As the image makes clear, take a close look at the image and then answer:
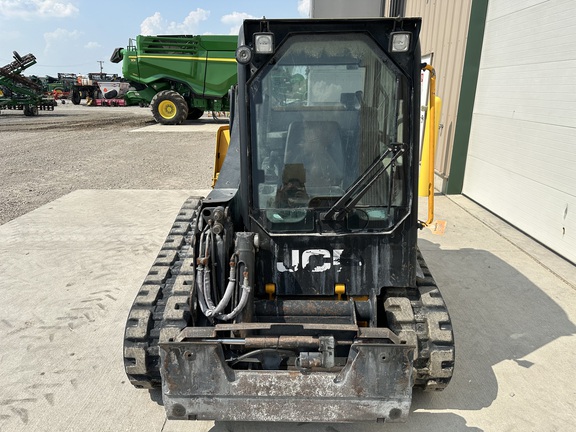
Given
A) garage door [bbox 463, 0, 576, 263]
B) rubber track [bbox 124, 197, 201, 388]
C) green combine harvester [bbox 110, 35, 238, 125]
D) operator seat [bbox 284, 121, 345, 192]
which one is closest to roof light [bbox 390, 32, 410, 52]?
operator seat [bbox 284, 121, 345, 192]

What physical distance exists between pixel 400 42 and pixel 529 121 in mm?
4946

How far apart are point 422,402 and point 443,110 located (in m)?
7.31

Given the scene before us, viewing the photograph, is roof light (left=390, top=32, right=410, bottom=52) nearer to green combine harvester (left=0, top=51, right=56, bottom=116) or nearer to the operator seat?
the operator seat

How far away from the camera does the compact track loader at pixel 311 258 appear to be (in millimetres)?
2541

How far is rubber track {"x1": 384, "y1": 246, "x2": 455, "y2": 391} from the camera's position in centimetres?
289

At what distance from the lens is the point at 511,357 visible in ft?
12.3

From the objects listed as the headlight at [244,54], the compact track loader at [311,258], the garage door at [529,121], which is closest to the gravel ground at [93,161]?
the garage door at [529,121]

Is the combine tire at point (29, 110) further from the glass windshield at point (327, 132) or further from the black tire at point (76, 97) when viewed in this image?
the glass windshield at point (327, 132)

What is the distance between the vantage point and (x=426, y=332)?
2977 mm

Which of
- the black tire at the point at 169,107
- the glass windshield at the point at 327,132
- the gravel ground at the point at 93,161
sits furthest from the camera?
the black tire at the point at 169,107

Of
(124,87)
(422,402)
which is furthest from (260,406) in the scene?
(124,87)

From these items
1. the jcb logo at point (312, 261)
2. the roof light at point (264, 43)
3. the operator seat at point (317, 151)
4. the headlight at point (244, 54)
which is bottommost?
the jcb logo at point (312, 261)

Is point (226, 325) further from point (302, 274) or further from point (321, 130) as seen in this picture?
point (321, 130)

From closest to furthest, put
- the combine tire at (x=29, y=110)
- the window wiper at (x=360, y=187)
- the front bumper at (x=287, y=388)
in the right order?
the front bumper at (x=287, y=388) < the window wiper at (x=360, y=187) < the combine tire at (x=29, y=110)
